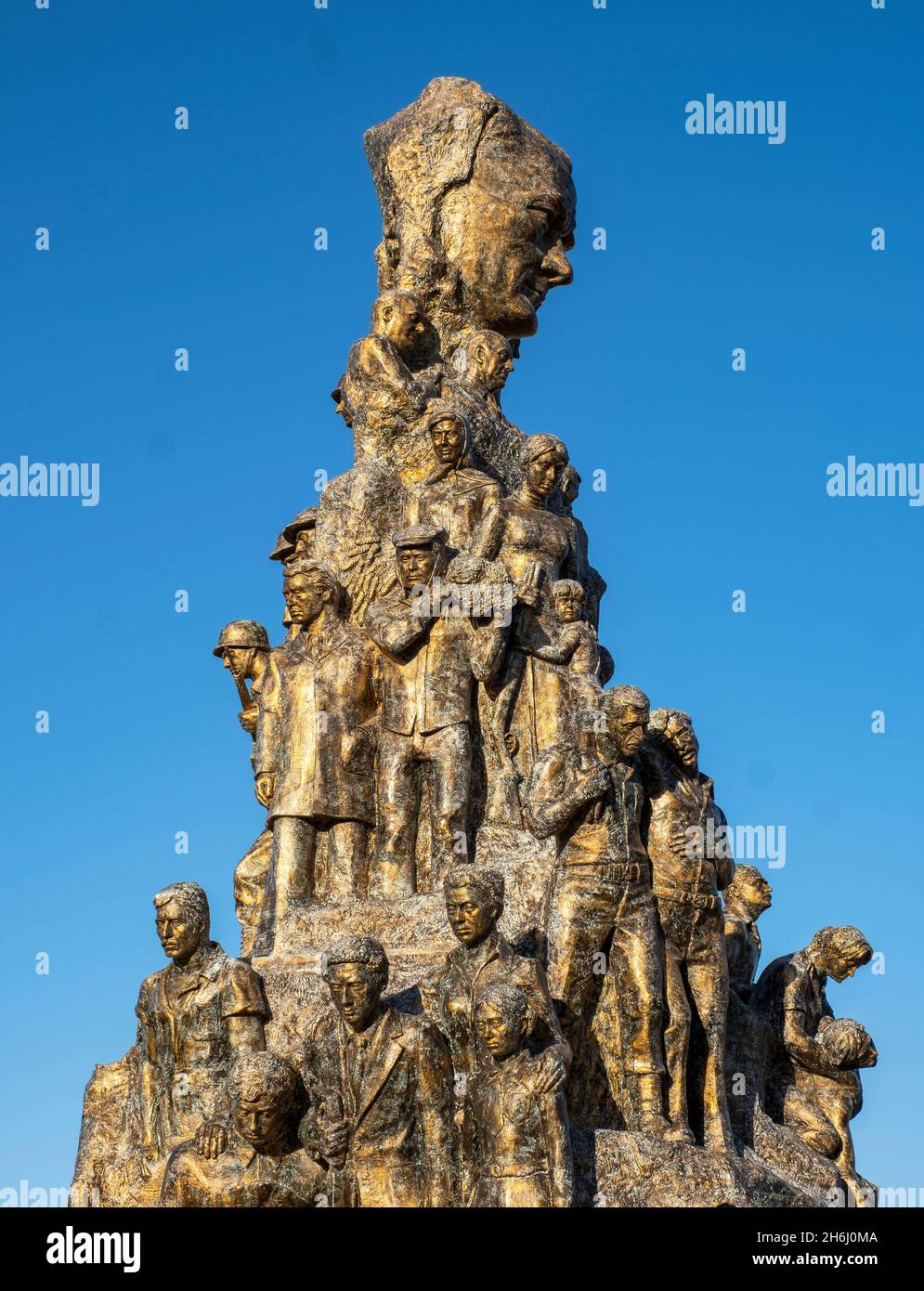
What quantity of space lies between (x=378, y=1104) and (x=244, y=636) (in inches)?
202

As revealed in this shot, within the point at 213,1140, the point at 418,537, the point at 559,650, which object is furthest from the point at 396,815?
the point at 213,1140

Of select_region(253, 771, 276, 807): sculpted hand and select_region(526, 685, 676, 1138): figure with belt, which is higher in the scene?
select_region(253, 771, 276, 807): sculpted hand

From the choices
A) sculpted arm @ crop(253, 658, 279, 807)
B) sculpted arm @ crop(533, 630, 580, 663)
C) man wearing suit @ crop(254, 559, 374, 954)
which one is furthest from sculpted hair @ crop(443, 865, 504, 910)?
sculpted arm @ crop(253, 658, 279, 807)

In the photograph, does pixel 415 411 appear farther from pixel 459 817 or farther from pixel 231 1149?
pixel 231 1149

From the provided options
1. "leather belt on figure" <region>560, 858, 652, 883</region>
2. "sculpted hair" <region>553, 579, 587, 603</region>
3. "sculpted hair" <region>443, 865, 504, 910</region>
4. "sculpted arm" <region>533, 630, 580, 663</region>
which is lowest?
"sculpted hair" <region>443, 865, 504, 910</region>

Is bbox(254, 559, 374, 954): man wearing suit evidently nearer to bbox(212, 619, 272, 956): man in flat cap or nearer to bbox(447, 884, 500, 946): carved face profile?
bbox(212, 619, 272, 956): man in flat cap

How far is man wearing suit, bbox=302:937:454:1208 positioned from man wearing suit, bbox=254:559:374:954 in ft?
8.52

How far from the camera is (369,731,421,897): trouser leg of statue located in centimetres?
2094

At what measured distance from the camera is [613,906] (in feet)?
64.0

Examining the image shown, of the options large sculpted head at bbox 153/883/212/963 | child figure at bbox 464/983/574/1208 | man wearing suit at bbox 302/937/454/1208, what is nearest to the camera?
child figure at bbox 464/983/574/1208

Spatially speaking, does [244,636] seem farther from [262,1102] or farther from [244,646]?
[262,1102]
